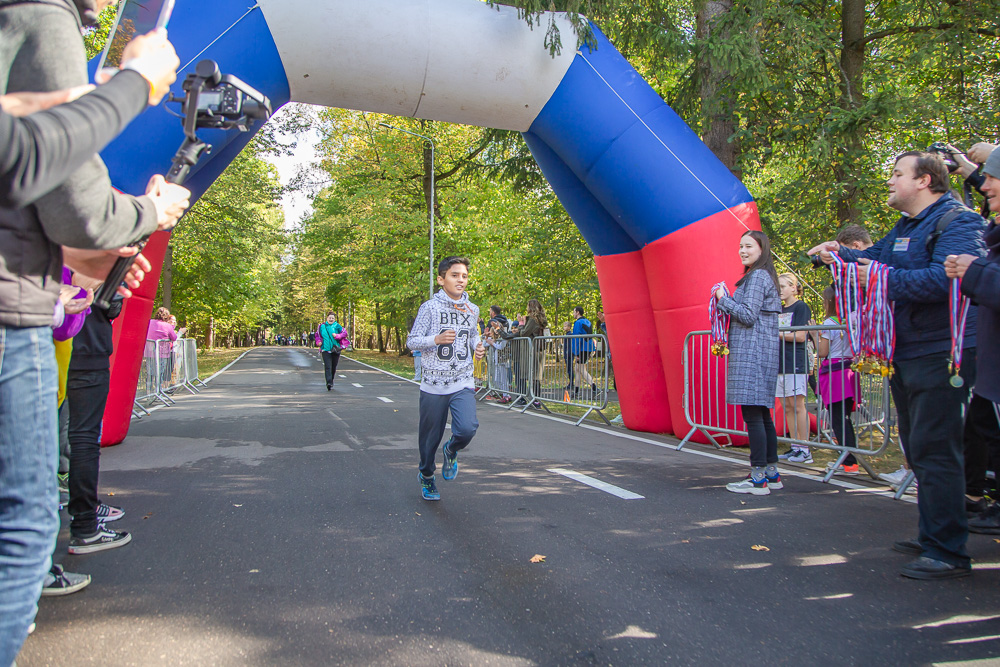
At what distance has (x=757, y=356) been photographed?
5531 mm

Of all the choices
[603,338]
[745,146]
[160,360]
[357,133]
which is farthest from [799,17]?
[357,133]

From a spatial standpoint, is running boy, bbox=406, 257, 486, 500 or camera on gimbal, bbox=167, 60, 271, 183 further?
running boy, bbox=406, 257, 486, 500

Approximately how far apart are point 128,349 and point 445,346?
3.99 meters

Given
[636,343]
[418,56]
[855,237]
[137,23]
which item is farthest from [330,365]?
[137,23]

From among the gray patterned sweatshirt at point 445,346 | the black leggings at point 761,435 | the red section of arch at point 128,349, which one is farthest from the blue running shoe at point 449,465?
the red section of arch at point 128,349

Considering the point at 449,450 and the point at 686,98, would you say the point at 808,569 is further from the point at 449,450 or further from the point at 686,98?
the point at 686,98

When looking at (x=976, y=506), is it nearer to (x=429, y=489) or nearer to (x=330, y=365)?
(x=429, y=489)

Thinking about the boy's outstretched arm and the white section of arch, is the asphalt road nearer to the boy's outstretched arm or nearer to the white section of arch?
the boy's outstretched arm

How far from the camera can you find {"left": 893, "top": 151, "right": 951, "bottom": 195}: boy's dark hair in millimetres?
3732

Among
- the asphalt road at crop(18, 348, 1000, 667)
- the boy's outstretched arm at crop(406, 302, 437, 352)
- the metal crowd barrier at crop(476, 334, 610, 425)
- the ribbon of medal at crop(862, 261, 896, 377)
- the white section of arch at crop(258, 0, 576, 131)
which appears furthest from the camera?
the metal crowd barrier at crop(476, 334, 610, 425)

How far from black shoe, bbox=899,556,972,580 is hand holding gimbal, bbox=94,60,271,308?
3547 mm

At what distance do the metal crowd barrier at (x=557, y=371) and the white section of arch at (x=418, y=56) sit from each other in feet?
12.7

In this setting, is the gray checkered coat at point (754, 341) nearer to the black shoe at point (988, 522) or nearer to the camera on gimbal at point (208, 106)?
the black shoe at point (988, 522)

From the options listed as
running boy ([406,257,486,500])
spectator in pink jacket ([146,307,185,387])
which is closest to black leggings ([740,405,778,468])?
running boy ([406,257,486,500])
